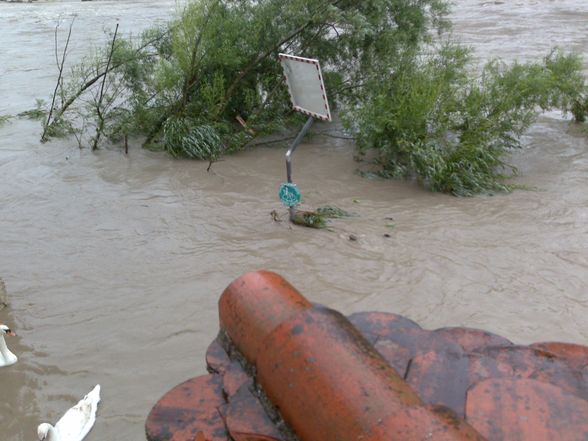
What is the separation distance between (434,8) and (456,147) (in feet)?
7.75

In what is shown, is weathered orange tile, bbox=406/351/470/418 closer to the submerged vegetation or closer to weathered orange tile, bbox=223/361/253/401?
weathered orange tile, bbox=223/361/253/401

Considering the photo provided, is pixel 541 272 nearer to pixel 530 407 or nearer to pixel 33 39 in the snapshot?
pixel 530 407

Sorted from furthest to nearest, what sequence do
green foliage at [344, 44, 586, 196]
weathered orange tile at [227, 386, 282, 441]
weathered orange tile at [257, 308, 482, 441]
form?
green foliage at [344, 44, 586, 196] < weathered orange tile at [227, 386, 282, 441] < weathered orange tile at [257, 308, 482, 441]

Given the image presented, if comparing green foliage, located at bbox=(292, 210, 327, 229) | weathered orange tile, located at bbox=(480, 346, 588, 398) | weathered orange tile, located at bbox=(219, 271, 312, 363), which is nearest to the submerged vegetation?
green foliage, located at bbox=(292, 210, 327, 229)

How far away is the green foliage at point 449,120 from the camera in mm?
6598

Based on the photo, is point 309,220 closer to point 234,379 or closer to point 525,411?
point 234,379

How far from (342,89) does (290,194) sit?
3.08m

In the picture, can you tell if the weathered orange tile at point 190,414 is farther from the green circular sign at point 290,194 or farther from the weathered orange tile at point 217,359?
the green circular sign at point 290,194

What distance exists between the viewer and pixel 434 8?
319 inches

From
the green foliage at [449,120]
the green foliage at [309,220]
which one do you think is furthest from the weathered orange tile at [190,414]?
the green foliage at [449,120]

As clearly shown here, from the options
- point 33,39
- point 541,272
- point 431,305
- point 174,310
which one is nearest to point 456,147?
point 541,272

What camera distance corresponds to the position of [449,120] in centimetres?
685

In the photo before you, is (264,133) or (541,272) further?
(264,133)

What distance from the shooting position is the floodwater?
13.0 feet
